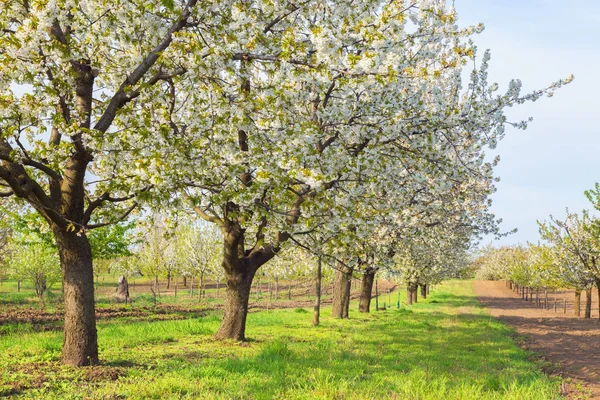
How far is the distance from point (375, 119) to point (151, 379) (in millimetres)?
7073

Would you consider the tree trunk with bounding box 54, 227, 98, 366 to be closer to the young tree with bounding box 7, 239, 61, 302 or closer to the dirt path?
the dirt path

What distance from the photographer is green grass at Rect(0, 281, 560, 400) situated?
26.8 ft

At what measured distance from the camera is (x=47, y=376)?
881 cm

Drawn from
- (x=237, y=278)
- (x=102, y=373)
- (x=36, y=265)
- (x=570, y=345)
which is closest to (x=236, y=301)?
(x=237, y=278)

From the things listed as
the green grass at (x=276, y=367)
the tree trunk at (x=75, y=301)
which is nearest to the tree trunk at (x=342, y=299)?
the green grass at (x=276, y=367)

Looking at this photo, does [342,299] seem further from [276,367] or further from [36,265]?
[36,265]

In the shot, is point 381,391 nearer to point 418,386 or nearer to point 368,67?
point 418,386

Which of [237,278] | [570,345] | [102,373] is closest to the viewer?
[102,373]

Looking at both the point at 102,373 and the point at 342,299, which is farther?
the point at 342,299

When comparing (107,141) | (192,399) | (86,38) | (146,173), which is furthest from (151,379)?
(86,38)

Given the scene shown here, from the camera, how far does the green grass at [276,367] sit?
8172 mm

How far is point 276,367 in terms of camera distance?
33.8ft

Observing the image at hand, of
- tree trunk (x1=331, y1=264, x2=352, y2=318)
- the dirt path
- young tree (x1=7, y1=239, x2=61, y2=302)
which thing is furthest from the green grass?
young tree (x1=7, y1=239, x2=61, y2=302)

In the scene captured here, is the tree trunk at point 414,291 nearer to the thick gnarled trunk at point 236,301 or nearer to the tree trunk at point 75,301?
the thick gnarled trunk at point 236,301
